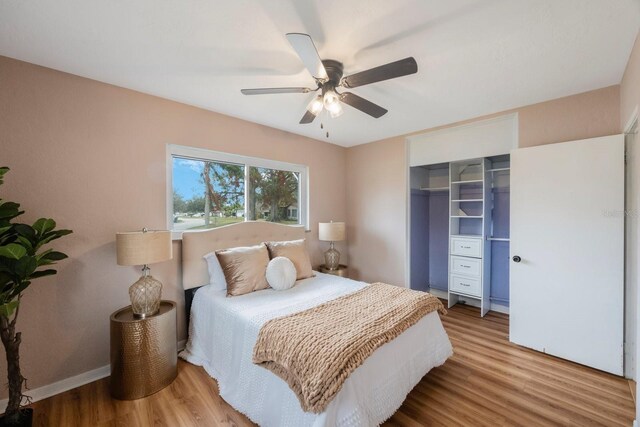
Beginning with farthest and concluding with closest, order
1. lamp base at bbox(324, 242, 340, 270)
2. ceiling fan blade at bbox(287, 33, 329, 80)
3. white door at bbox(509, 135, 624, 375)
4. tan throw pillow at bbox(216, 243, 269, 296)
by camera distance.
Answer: lamp base at bbox(324, 242, 340, 270), tan throw pillow at bbox(216, 243, 269, 296), white door at bbox(509, 135, 624, 375), ceiling fan blade at bbox(287, 33, 329, 80)

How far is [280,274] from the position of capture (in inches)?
102

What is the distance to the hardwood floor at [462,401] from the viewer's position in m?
1.76

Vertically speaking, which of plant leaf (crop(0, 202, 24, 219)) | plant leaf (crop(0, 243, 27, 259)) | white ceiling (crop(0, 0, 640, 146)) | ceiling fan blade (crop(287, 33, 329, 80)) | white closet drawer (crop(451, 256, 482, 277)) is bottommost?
white closet drawer (crop(451, 256, 482, 277))

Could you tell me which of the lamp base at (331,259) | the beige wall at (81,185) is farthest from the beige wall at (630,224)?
the beige wall at (81,185)

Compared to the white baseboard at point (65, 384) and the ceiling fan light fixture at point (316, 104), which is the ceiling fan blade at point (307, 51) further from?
the white baseboard at point (65, 384)

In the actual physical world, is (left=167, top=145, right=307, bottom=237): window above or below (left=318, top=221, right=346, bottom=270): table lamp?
above

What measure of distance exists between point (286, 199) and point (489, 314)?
3.12 meters

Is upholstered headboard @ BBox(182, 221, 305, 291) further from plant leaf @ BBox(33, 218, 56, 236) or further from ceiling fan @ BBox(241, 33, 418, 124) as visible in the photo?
ceiling fan @ BBox(241, 33, 418, 124)

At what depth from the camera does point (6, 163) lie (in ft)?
6.10

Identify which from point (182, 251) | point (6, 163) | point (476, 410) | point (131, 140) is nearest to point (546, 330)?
point (476, 410)

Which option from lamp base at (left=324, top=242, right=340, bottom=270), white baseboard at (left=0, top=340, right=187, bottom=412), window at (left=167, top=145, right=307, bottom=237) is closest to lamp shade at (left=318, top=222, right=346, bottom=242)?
lamp base at (left=324, top=242, right=340, bottom=270)

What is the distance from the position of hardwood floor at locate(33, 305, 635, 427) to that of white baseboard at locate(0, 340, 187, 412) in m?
0.05

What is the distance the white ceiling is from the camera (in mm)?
1421

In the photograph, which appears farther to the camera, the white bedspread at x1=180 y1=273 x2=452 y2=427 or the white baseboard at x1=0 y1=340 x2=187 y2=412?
the white baseboard at x1=0 y1=340 x2=187 y2=412
